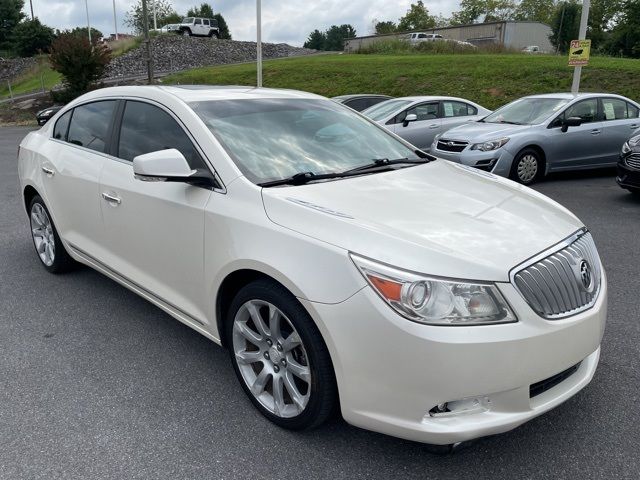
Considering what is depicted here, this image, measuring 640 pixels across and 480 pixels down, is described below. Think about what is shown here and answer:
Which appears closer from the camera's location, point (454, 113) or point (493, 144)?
point (493, 144)

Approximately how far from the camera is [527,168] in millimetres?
8938

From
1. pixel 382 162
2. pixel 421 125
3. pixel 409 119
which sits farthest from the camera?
pixel 421 125

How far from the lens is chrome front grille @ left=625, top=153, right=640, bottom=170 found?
7.22 metres

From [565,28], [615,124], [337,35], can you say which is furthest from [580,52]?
[337,35]

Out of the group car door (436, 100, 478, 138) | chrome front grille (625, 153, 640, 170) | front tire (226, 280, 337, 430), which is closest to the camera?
front tire (226, 280, 337, 430)

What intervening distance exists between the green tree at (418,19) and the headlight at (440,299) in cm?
7789

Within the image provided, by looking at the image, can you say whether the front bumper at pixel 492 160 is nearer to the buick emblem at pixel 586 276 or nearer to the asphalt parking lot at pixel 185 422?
the asphalt parking lot at pixel 185 422

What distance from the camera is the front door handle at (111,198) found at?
11.6 ft

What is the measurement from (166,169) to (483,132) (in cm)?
728

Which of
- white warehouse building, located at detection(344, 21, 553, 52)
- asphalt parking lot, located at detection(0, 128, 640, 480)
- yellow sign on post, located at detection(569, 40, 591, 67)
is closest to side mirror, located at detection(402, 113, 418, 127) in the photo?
yellow sign on post, located at detection(569, 40, 591, 67)

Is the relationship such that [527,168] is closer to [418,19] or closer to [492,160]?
[492,160]

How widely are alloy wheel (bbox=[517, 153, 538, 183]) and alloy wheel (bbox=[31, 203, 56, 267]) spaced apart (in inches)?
276

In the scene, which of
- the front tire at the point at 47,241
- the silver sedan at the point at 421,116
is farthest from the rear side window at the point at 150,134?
the silver sedan at the point at 421,116

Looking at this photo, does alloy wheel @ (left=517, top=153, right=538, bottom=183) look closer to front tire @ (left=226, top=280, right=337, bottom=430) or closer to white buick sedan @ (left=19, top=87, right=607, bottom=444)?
white buick sedan @ (left=19, top=87, right=607, bottom=444)
